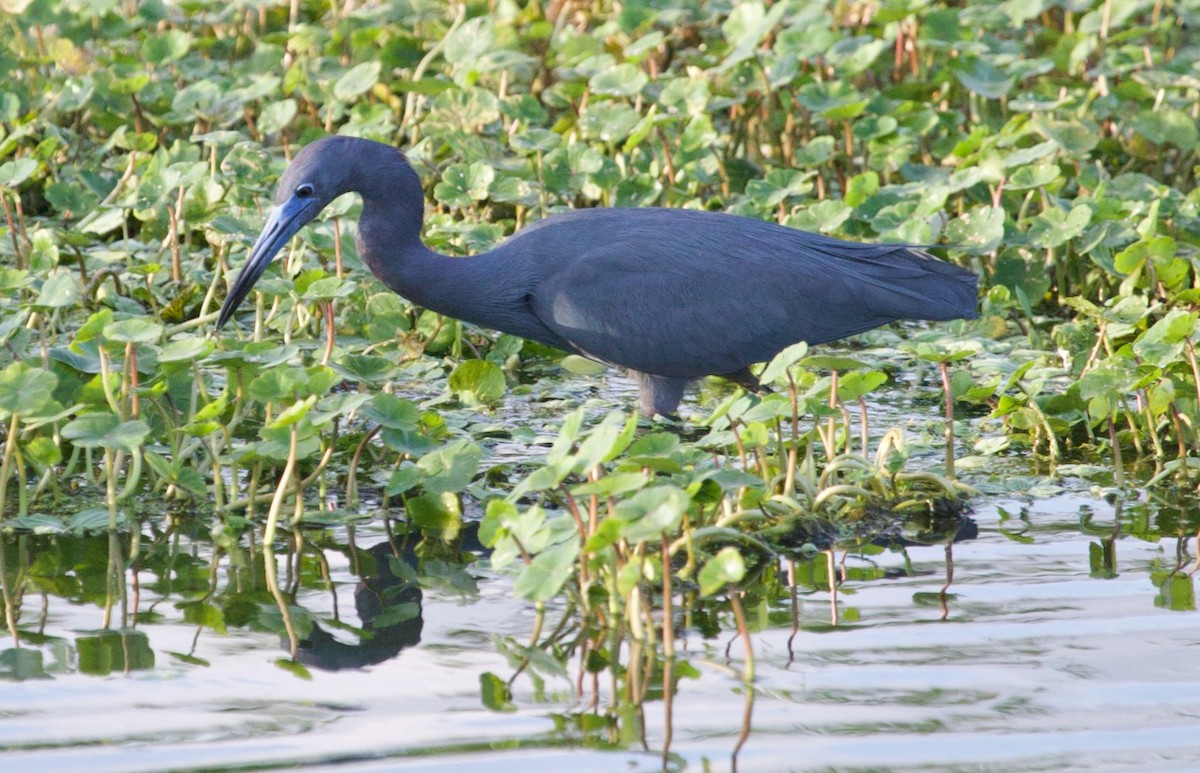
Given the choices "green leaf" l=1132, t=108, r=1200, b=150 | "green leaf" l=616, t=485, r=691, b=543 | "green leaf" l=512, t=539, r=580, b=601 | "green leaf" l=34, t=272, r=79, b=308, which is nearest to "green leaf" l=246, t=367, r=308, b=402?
"green leaf" l=34, t=272, r=79, b=308

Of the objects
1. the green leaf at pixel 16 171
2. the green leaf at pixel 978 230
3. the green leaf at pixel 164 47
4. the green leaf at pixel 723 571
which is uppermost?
the green leaf at pixel 164 47

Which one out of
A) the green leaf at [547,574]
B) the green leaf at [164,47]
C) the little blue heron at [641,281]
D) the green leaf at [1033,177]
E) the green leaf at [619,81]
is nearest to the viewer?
the green leaf at [547,574]

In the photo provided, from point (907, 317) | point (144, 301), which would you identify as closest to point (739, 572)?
point (907, 317)

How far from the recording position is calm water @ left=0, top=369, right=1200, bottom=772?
3521 mm

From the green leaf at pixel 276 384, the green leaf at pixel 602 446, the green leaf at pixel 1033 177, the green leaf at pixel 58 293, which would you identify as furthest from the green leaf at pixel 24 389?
the green leaf at pixel 1033 177

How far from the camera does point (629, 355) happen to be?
545 centimetres

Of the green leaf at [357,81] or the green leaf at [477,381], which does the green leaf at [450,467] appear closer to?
the green leaf at [477,381]

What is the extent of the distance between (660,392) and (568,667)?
1936mm

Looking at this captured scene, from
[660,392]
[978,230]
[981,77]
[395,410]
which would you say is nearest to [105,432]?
[395,410]

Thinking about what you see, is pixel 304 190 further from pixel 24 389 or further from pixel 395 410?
pixel 24 389

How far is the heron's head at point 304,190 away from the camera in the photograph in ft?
17.0

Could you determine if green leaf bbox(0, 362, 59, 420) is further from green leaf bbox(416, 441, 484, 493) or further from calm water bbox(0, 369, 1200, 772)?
green leaf bbox(416, 441, 484, 493)

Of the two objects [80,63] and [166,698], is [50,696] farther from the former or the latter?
[80,63]

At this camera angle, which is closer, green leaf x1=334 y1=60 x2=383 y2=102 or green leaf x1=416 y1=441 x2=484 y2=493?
green leaf x1=416 y1=441 x2=484 y2=493
